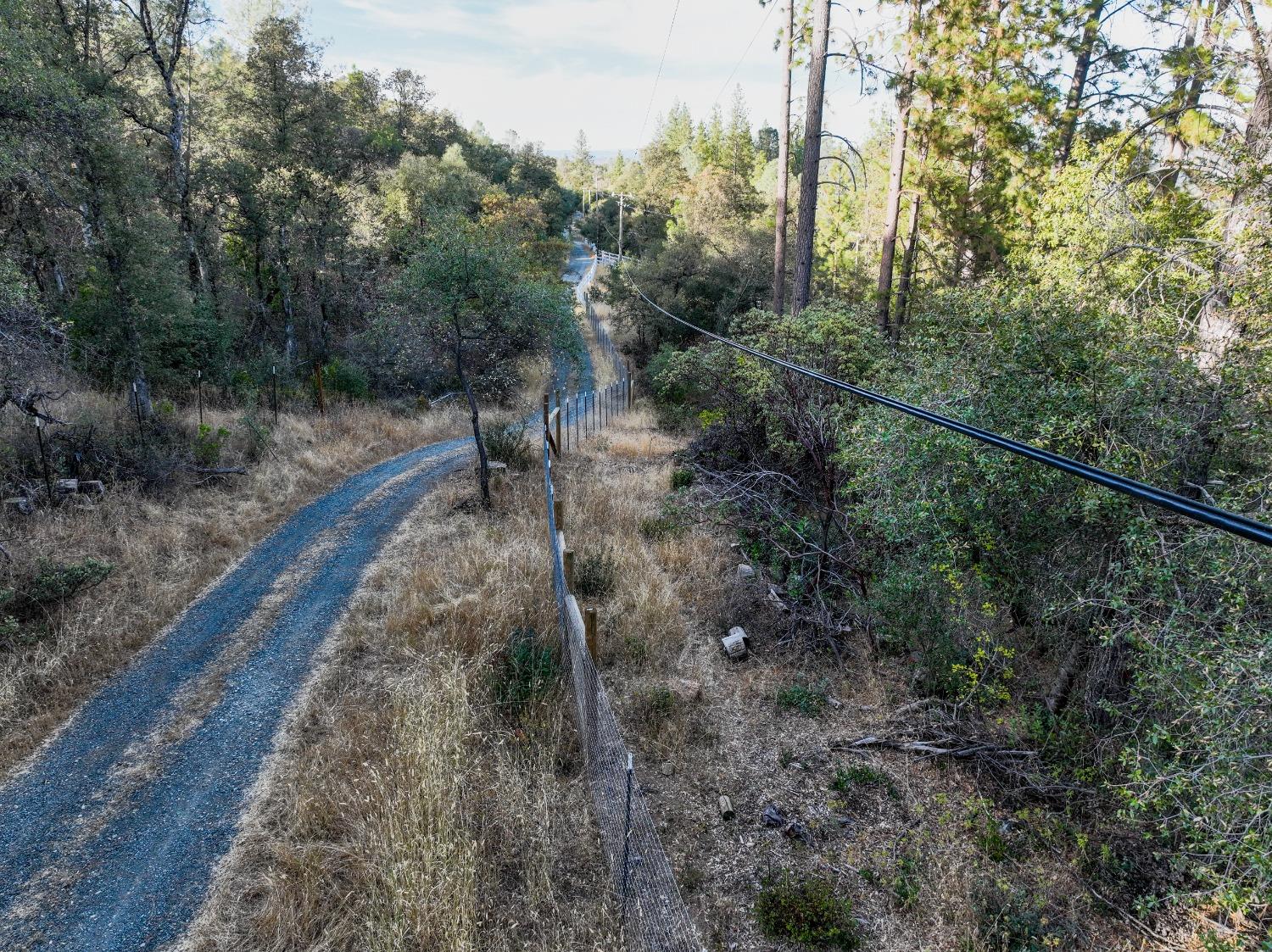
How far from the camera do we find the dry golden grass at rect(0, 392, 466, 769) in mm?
6523

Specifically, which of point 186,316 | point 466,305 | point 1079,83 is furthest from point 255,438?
point 1079,83

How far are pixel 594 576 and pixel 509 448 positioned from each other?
19.6ft

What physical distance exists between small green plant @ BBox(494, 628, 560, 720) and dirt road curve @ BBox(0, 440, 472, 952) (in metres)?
2.30

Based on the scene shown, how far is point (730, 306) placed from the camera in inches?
985

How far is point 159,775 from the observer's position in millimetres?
5695

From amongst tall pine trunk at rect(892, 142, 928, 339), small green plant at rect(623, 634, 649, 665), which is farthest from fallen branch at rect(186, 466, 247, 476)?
tall pine trunk at rect(892, 142, 928, 339)

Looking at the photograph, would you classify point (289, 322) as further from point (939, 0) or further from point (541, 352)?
point (939, 0)

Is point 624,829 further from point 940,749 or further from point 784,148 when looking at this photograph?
point 784,148

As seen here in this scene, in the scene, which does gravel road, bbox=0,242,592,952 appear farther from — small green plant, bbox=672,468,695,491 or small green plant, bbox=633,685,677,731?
small green plant, bbox=672,468,695,491

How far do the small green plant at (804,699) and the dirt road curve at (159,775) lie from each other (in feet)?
→ 17.8

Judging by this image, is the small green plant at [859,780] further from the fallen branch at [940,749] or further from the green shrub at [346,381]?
the green shrub at [346,381]

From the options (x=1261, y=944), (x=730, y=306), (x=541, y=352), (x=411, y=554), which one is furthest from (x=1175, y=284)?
(x=730, y=306)

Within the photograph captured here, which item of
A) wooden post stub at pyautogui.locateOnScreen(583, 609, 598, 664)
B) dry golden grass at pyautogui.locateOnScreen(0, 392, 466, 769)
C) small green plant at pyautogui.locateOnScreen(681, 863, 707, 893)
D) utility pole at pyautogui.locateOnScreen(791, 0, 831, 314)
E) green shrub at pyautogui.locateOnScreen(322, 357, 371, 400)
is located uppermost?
utility pole at pyautogui.locateOnScreen(791, 0, 831, 314)

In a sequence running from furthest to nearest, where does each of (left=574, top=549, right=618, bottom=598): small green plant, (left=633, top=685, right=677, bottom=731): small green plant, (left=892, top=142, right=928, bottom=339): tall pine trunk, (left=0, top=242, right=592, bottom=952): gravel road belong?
(left=892, top=142, right=928, bottom=339): tall pine trunk → (left=574, top=549, right=618, bottom=598): small green plant → (left=633, top=685, right=677, bottom=731): small green plant → (left=0, top=242, right=592, bottom=952): gravel road
